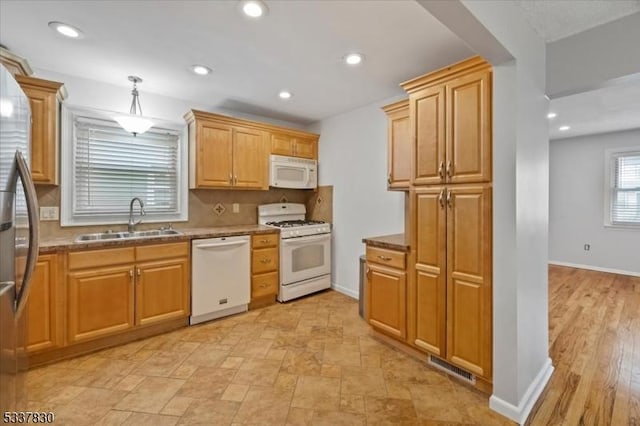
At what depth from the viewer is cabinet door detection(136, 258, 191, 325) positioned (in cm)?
261

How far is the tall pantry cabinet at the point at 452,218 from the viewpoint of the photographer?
185 centimetres

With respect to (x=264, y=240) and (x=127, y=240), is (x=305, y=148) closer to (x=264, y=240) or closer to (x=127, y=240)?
(x=264, y=240)

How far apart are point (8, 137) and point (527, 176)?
2.51m

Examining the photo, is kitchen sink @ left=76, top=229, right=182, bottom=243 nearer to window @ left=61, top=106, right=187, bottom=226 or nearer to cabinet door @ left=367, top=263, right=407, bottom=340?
window @ left=61, top=106, right=187, bottom=226

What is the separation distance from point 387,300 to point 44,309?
2675mm

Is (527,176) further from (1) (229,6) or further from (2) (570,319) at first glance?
(2) (570,319)

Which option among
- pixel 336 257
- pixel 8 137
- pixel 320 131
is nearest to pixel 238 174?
pixel 320 131

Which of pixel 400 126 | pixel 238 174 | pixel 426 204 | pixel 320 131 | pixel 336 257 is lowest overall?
pixel 336 257

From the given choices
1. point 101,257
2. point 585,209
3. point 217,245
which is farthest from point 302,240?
point 585,209

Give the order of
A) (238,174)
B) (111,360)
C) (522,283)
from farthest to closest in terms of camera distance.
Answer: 1. (238,174)
2. (111,360)
3. (522,283)

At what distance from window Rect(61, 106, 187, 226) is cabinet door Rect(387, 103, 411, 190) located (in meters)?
2.40

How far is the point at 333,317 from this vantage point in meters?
3.17

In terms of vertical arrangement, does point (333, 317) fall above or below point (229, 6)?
below

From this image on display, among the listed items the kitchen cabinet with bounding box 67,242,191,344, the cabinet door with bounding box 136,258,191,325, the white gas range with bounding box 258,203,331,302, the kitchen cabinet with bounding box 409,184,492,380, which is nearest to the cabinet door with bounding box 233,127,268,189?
the white gas range with bounding box 258,203,331,302
